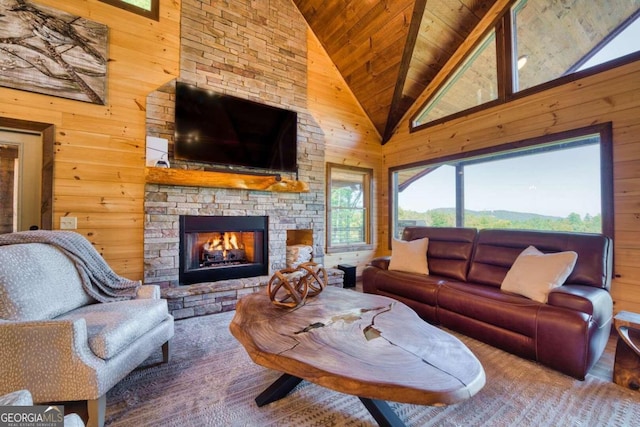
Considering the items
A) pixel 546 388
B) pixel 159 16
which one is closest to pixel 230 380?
pixel 546 388

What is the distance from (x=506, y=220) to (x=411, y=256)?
146 centimetres

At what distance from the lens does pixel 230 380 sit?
1809mm

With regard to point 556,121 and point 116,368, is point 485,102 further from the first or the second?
point 116,368

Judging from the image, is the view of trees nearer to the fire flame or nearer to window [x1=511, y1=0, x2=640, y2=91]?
window [x1=511, y1=0, x2=640, y2=91]

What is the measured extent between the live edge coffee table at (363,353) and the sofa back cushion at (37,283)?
1.15 m

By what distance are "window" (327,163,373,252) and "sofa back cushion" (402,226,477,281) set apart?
62.1 inches

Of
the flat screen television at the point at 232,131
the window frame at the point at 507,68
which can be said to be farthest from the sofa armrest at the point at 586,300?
the flat screen television at the point at 232,131

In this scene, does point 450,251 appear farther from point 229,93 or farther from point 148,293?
point 229,93

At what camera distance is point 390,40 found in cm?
374

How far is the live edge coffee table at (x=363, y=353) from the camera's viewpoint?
0.96 m

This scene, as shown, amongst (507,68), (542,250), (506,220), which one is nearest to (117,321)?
(542,250)

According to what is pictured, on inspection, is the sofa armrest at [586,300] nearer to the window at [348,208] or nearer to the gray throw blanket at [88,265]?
the window at [348,208]

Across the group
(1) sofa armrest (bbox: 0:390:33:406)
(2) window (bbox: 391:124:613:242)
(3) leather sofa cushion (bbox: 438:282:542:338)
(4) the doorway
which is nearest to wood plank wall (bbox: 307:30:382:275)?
(2) window (bbox: 391:124:613:242)

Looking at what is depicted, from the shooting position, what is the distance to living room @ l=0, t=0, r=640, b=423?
2553 millimetres
